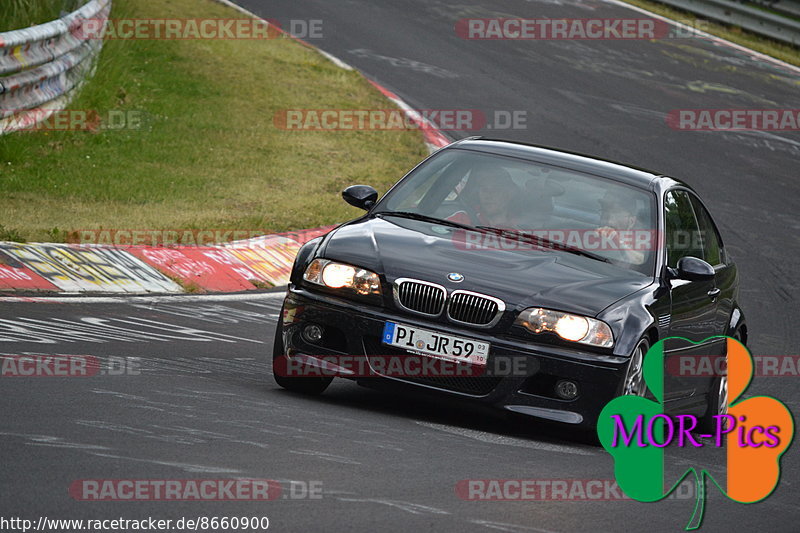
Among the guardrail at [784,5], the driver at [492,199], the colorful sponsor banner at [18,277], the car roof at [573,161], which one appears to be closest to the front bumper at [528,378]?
the driver at [492,199]

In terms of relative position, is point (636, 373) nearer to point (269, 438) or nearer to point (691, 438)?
point (691, 438)

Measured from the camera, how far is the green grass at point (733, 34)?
84.1 feet

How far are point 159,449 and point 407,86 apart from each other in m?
15.3

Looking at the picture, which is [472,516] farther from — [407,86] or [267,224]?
[407,86]

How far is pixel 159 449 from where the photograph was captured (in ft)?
17.9

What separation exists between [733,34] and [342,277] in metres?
21.8

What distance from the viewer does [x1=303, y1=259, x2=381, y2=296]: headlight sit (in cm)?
675

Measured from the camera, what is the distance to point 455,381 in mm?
6551

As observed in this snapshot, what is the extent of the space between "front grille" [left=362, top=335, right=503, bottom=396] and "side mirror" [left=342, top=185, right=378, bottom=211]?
152cm

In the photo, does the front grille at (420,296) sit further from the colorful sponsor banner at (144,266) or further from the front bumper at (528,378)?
the colorful sponsor banner at (144,266)

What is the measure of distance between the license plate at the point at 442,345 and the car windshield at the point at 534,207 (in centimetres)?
86

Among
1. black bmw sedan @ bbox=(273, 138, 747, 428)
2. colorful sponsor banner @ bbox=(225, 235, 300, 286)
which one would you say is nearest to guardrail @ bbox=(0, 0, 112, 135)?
colorful sponsor banner @ bbox=(225, 235, 300, 286)

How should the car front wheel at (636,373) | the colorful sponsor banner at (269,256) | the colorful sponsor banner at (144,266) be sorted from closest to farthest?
1. the car front wheel at (636,373)
2. the colorful sponsor banner at (144,266)
3. the colorful sponsor banner at (269,256)

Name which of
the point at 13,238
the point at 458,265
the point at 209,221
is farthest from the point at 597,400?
the point at 209,221
